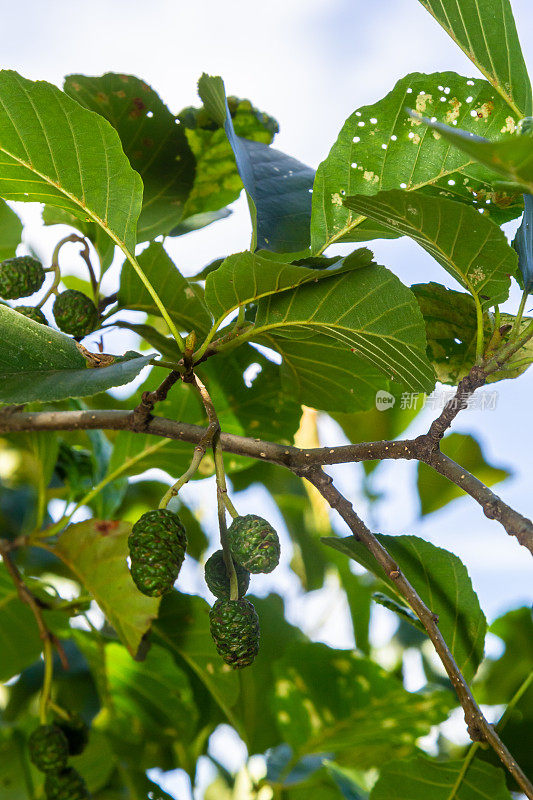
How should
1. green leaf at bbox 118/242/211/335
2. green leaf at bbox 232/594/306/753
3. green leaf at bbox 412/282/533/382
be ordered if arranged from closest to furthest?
green leaf at bbox 412/282/533/382 → green leaf at bbox 118/242/211/335 → green leaf at bbox 232/594/306/753

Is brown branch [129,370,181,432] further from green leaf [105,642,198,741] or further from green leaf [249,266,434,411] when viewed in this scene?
green leaf [105,642,198,741]

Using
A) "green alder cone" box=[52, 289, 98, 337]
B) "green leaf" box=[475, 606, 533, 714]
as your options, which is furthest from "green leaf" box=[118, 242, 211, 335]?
"green leaf" box=[475, 606, 533, 714]

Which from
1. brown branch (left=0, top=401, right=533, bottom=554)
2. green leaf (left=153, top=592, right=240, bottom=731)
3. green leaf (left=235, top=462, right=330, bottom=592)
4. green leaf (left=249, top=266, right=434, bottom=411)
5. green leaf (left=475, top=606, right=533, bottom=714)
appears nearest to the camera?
brown branch (left=0, top=401, right=533, bottom=554)

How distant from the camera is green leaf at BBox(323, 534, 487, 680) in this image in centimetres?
82

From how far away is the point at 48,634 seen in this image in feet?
3.59

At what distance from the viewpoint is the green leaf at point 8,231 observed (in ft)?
3.54

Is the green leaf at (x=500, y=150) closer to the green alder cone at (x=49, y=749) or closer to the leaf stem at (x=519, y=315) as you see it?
the leaf stem at (x=519, y=315)

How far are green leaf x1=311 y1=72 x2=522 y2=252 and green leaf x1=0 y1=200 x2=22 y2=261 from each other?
551mm

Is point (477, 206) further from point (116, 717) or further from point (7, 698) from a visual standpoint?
point (7, 698)

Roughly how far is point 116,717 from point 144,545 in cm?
81

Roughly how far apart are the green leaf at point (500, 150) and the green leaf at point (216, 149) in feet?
2.30

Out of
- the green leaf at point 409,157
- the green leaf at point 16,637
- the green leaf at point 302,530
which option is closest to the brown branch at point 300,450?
the green leaf at point 409,157

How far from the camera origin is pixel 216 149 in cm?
107

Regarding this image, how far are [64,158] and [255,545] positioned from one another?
438 mm
